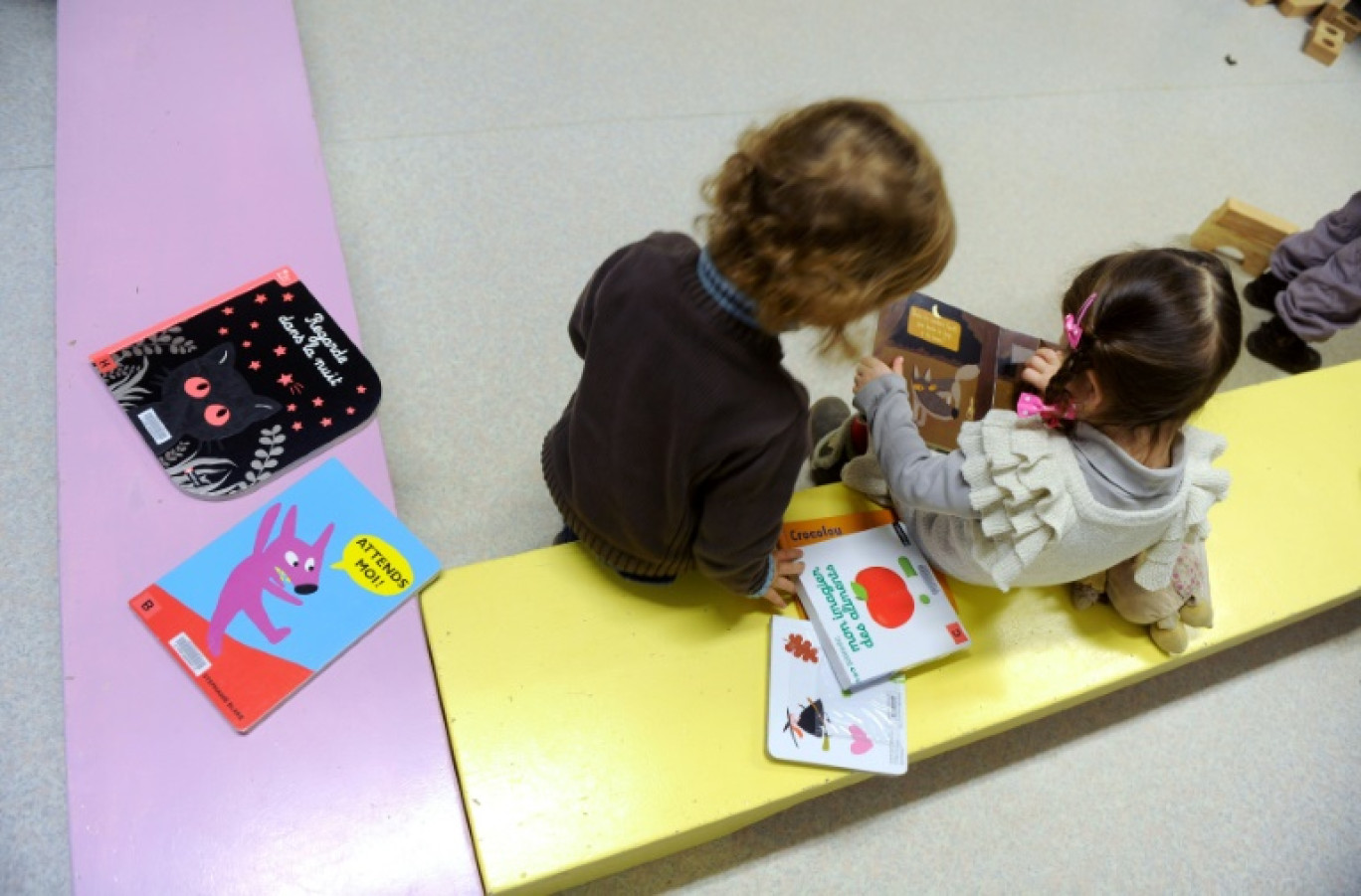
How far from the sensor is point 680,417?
2.52ft

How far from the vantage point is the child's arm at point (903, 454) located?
999 millimetres

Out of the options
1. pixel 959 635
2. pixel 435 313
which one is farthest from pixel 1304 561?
pixel 435 313

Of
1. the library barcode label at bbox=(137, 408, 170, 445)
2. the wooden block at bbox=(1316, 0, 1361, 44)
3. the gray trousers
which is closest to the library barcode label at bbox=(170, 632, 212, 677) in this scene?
the library barcode label at bbox=(137, 408, 170, 445)

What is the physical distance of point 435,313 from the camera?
1647mm

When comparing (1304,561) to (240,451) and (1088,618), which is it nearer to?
(1088,618)

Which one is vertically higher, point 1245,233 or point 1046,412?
point 1046,412

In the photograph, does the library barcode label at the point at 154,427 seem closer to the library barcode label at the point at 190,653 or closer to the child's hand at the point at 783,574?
the library barcode label at the point at 190,653

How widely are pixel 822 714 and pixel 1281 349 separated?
5.52 ft

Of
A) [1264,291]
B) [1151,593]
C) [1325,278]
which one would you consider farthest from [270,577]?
[1264,291]

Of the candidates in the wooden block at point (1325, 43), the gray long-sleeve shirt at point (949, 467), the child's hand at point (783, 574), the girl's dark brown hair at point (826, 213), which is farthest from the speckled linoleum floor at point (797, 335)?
the girl's dark brown hair at point (826, 213)

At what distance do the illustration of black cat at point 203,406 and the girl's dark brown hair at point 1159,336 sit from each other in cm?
105

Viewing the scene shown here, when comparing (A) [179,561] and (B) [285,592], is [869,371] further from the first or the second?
(A) [179,561]

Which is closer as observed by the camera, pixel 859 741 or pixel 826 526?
pixel 859 741

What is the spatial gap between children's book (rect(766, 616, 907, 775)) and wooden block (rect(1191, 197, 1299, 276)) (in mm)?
1654
